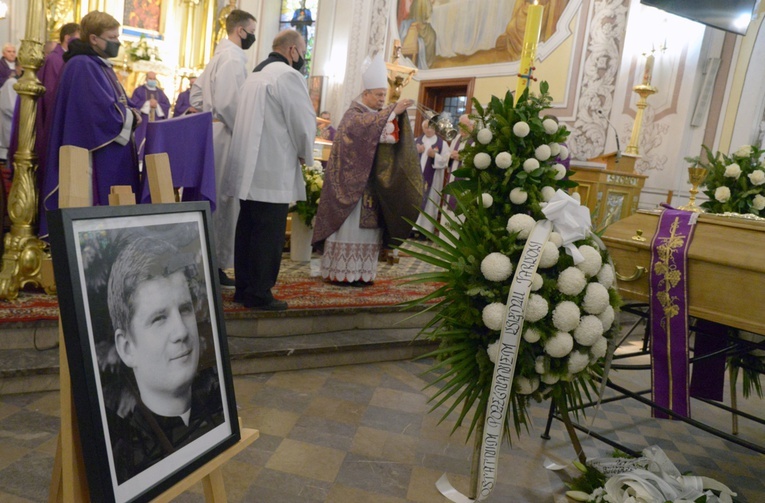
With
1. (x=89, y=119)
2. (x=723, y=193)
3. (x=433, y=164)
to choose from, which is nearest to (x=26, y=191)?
(x=89, y=119)

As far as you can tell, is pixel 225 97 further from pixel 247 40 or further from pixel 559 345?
pixel 559 345

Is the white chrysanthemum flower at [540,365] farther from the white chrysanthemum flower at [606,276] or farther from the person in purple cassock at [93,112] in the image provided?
the person in purple cassock at [93,112]

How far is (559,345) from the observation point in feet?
6.05

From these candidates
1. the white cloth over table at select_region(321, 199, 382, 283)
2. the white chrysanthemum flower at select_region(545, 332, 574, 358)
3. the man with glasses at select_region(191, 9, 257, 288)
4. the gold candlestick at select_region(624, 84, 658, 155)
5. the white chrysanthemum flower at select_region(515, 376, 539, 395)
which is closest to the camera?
the white chrysanthemum flower at select_region(545, 332, 574, 358)

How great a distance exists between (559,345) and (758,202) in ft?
5.58

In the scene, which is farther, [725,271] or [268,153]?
[268,153]

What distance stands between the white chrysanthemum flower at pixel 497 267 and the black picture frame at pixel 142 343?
0.89 meters

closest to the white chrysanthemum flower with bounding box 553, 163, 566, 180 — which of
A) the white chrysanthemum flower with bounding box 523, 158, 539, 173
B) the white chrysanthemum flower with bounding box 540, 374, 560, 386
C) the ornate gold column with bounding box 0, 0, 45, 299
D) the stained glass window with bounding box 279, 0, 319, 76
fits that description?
the white chrysanthemum flower with bounding box 523, 158, 539, 173

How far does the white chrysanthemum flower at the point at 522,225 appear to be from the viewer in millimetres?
1931

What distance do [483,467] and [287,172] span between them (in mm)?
2082

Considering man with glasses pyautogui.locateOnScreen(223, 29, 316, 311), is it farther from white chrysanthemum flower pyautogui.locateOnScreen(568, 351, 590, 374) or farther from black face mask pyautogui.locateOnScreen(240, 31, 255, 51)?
white chrysanthemum flower pyautogui.locateOnScreen(568, 351, 590, 374)

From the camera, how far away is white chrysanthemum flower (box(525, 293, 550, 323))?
185 centimetres

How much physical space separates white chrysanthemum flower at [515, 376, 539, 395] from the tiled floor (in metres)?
0.53

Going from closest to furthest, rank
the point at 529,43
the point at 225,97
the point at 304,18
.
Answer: the point at 529,43
the point at 225,97
the point at 304,18
